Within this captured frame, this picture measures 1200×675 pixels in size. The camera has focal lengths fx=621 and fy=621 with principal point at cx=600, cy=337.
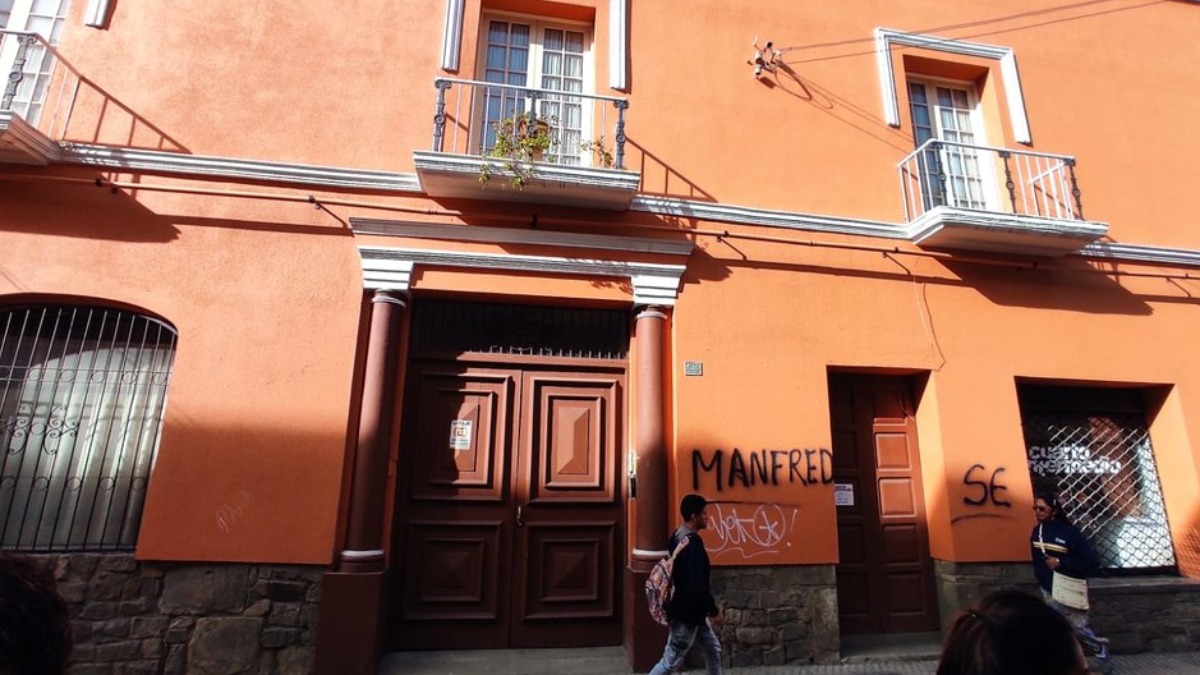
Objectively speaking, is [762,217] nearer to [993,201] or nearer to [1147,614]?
[993,201]

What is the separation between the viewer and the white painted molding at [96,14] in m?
→ 5.83

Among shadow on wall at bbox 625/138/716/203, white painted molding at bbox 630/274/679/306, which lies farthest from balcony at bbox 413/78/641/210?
white painted molding at bbox 630/274/679/306

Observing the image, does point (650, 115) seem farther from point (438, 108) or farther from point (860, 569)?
point (860, 569)

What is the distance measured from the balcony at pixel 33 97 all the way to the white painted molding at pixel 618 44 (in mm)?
5021

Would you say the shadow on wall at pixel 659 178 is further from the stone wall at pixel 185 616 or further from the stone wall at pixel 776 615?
the stone wall at pixel 185 616

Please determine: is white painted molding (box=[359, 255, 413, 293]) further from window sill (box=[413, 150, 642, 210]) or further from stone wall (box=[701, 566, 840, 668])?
stone wall (box=[701, 566, 840, 668])

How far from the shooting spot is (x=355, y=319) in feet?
18.2

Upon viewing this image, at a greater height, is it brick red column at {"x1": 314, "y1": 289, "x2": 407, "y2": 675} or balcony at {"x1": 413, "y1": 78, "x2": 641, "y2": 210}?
balcony at {"x1": 413, "y1": 78, "x2": 641, "y2": 210}

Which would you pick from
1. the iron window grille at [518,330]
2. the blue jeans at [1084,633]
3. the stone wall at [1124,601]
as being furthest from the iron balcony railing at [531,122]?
the blue jeans at [1084,633]

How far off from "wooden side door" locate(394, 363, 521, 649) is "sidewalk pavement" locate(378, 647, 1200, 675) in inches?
6.8

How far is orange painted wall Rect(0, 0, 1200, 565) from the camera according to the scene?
5.25m

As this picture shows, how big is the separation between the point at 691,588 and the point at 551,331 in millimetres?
2887

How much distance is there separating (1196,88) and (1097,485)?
546 centimetres

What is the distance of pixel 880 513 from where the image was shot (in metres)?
6.27
